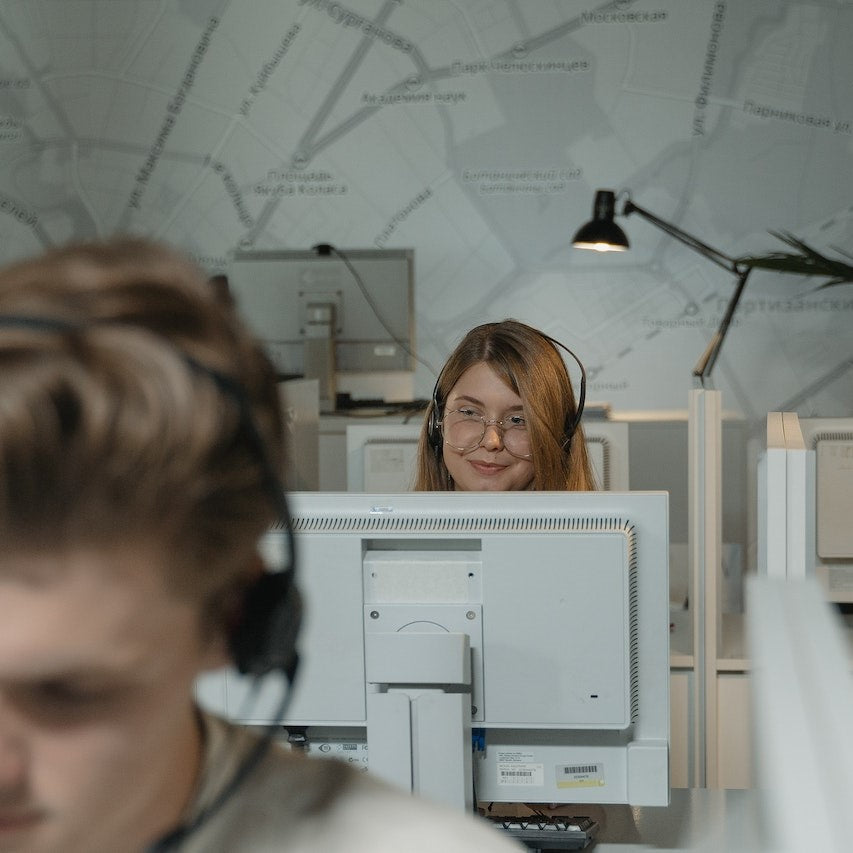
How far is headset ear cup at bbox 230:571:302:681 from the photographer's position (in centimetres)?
49

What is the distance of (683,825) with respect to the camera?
153 cm

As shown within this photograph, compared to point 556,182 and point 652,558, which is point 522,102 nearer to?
point 556,182

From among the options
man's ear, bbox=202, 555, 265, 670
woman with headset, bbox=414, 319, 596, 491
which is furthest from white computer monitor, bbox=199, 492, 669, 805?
man's ear, bbox=202, 555, 265, 670

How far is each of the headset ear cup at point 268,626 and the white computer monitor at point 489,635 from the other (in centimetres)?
77

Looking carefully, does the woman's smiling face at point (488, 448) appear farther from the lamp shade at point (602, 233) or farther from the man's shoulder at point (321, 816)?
the lamp shade at point (602, 233)

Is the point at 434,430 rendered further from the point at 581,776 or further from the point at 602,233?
the point at 602,233

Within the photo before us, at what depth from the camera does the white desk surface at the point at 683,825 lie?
147cm

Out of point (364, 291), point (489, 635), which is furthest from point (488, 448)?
point (364, 291)

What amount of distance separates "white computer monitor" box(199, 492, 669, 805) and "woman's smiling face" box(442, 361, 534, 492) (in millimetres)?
625

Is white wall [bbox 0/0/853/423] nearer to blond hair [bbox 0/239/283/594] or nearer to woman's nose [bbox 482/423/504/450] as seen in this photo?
woman's nose [bbox 482/423/504/450]

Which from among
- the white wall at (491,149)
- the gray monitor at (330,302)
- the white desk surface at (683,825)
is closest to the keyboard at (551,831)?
the white desk surface at (683,825)

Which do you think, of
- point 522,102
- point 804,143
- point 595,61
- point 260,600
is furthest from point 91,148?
point 260,600

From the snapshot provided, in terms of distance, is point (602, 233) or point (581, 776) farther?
point (602, 233)

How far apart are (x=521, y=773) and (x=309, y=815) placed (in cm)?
90
